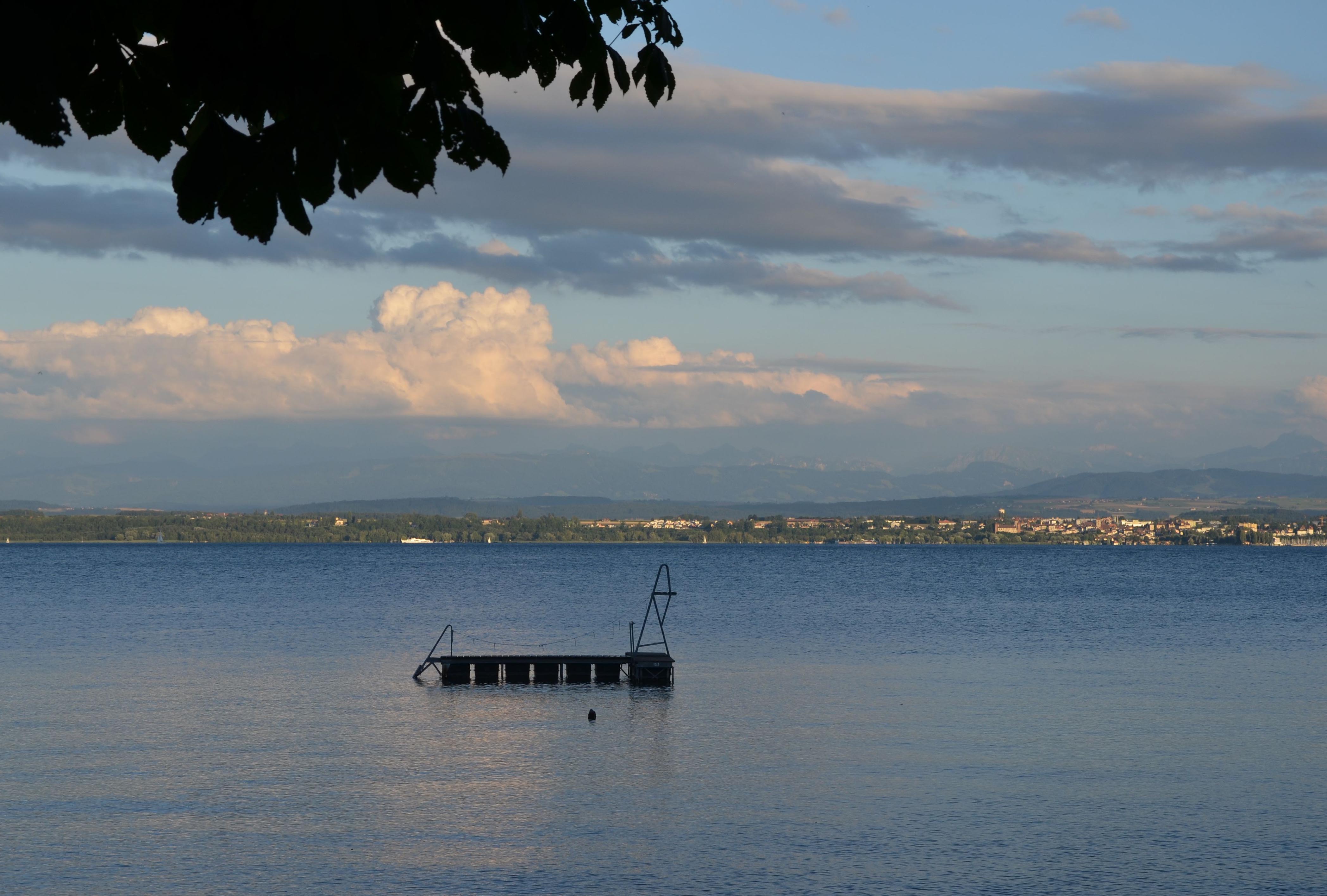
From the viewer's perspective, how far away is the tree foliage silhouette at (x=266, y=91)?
6.02 metres

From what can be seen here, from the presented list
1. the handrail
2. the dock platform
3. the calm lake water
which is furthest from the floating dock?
the calm lake water

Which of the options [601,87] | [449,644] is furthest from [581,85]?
[449,644]

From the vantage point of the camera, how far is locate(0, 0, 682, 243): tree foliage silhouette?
6.02m

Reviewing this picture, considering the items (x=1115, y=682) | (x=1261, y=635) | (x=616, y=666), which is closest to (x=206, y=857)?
(x=616, y=666)

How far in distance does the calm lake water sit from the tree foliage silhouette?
1923cm

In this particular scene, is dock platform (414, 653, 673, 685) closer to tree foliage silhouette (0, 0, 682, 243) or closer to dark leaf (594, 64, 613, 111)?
dark leaf (594, 64, 613, 111)

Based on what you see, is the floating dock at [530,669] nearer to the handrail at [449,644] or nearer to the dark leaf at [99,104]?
the handrail at [449,644]

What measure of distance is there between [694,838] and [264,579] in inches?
5756

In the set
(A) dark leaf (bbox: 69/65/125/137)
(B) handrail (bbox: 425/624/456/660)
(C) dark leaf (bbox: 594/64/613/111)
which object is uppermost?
(C) dark leaf (bbox: 594/64/613/111)

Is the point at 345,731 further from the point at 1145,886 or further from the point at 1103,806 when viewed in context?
the point at 1145,886

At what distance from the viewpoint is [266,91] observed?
626cm

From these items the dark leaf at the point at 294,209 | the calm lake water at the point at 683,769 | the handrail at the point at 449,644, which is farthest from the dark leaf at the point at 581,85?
the handrail at the point at 449,644

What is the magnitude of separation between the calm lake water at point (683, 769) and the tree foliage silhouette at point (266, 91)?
63.1 feet

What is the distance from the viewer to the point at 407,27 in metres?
6.23
